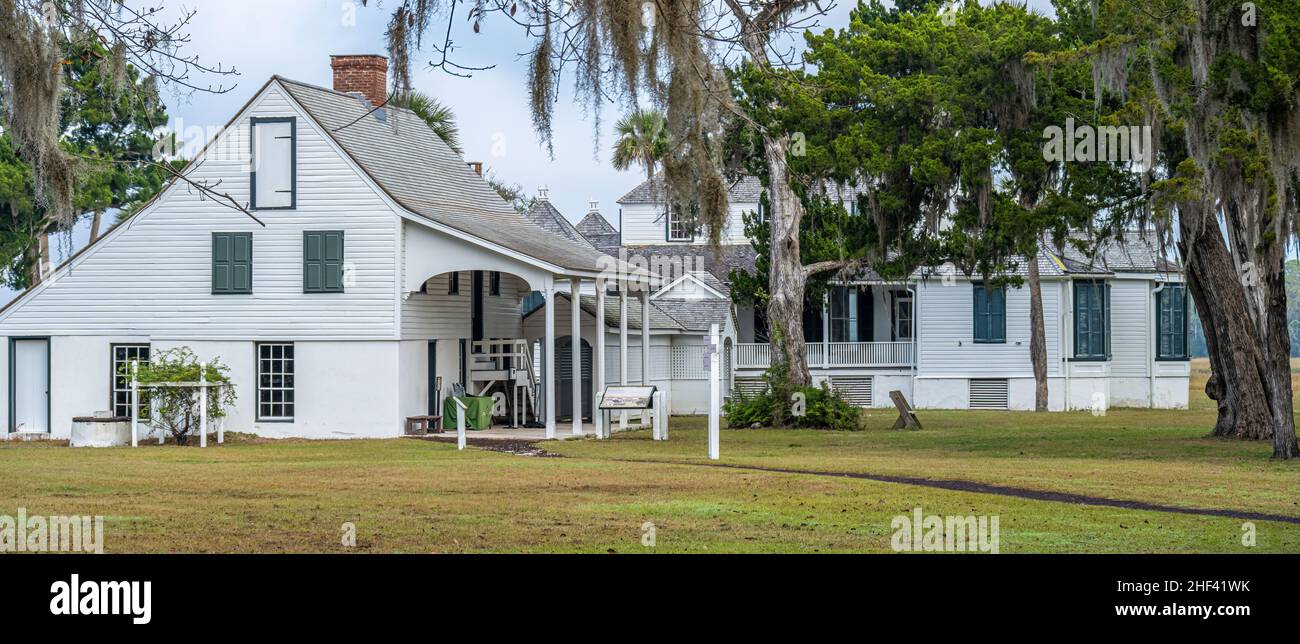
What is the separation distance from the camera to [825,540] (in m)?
Result: 13.3

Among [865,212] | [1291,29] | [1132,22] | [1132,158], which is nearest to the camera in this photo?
[1291,29]

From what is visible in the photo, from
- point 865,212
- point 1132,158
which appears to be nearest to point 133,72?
point 1132,158

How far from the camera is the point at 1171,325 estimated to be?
46344 mm

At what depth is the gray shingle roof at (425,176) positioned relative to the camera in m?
30.5

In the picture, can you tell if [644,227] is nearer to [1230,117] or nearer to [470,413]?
[470,413]

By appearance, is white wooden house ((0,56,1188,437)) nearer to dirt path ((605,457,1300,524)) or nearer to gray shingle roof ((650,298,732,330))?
gray shingle roof ((650,298,732,330))

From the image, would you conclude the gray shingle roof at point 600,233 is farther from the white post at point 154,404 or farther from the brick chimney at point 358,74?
the white post at point 154,404

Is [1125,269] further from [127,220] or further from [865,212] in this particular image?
[127,220]

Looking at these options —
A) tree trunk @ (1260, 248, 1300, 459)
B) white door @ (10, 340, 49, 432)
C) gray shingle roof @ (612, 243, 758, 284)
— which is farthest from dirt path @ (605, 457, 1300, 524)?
gray shingle roof @ (612, 243, 758, 284)

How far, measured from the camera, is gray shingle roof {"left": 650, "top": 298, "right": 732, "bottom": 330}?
4294 centimetres

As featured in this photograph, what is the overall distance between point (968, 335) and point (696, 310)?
8.25 metres

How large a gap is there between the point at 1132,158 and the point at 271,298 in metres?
16.5

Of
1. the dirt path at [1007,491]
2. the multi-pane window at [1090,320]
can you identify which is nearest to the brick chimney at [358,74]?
the dirt path at [1007,491]

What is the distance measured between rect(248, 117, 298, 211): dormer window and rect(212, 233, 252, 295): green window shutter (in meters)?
0.79
